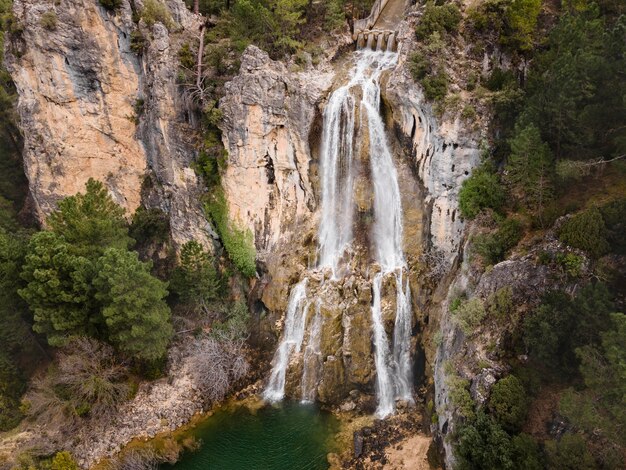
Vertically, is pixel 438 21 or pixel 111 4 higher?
pixel 111 4

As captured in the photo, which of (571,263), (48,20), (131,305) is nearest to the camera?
(571,263)

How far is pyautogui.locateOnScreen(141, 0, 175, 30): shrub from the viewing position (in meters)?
28.8

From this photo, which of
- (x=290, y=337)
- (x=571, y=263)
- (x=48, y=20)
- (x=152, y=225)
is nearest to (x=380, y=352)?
(x=290, y=337)

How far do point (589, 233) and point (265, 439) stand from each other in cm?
1939

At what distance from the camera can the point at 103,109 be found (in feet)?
101

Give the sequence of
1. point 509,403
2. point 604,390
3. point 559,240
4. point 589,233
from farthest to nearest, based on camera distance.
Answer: point 559,240 < point 589,233 < point 509,403 < point 604,390

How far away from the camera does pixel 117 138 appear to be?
1248 inches

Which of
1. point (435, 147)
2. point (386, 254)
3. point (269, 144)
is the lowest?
point (386, 254)

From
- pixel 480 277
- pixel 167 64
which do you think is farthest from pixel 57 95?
pixel 480 277

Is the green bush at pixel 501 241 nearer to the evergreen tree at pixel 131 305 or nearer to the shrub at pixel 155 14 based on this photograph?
the evergreen tree at pixel 131 305

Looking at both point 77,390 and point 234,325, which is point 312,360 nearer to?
point 234,325

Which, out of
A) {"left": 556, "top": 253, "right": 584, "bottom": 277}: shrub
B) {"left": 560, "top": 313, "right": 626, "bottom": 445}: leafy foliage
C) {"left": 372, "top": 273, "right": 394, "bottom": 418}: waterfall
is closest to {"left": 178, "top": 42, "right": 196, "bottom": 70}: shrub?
{"left": 372, "top": 273, "right": 394, "bottom": 418}: waterfall

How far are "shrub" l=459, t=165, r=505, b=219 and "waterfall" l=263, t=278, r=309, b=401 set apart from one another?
11.3m

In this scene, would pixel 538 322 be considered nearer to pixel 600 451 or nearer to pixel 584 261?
pixel 584 261
